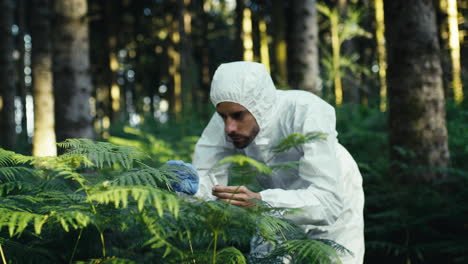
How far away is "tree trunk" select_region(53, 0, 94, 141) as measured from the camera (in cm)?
519

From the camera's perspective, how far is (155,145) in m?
7.92

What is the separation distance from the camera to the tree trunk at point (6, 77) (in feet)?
35.9

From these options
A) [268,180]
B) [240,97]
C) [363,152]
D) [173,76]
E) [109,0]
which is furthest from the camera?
[173,76]

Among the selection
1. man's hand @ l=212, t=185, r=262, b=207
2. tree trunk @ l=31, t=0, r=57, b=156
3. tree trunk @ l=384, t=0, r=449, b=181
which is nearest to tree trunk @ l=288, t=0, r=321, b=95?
tree trunk @ l=384, t=0, r=449, b=181

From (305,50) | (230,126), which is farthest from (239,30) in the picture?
(230,126)

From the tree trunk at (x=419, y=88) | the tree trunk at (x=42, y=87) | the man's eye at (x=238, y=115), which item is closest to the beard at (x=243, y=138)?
the man's eye at (x=238, y=115)

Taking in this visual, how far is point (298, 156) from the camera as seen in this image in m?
2.87

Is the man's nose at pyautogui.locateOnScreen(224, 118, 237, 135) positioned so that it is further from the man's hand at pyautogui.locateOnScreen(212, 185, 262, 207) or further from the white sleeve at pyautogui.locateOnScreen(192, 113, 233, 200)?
the man's hand at pyautogui.locateOnScreen(212, 185, 262, 207)

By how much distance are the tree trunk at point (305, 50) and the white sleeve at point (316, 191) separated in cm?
582

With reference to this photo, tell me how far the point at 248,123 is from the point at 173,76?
A: 1703 centimetres

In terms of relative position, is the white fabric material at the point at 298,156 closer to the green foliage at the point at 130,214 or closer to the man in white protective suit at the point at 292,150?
the man in white protective suit at the point at 292,150

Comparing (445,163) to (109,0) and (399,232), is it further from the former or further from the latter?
(109,0)

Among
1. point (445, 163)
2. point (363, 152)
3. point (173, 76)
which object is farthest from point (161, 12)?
point (445, 163)

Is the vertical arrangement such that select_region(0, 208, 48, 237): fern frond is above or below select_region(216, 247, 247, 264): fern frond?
above
